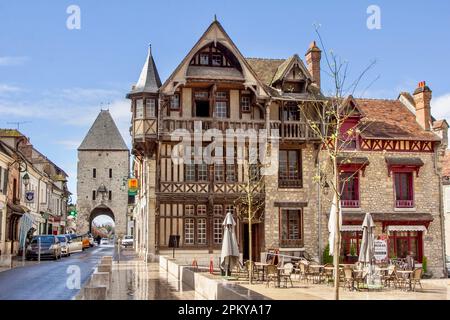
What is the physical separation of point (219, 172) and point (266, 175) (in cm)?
225

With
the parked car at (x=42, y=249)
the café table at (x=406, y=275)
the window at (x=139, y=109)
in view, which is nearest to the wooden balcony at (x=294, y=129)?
the window at (x=139, y=109)

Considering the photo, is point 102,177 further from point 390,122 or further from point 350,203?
point 350,203

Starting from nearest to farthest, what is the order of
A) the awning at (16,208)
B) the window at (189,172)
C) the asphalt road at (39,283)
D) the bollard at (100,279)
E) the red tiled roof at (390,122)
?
the bollard at (100,279)
the asphalt road at (39,283)
the window at (189,172)
the red tiled roof at (390,122)
the awning at (16,208)

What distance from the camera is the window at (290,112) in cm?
2827

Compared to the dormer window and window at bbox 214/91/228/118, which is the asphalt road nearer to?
the dormer window

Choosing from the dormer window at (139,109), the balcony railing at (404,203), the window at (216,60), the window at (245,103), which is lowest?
the balcony railing at (404,203)

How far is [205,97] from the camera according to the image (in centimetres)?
2777

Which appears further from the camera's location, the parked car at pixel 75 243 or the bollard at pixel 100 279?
the parked car at pixel 75 243

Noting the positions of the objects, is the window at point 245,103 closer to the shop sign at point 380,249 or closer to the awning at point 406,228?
the shop sign at point 380,249

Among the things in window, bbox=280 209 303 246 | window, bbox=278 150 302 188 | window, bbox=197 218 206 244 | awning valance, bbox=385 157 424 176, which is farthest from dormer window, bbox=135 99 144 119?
awning valance, bbox=385 157 424 176

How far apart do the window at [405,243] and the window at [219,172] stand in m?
8.60

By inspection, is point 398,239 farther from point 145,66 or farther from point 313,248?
point 145,66
